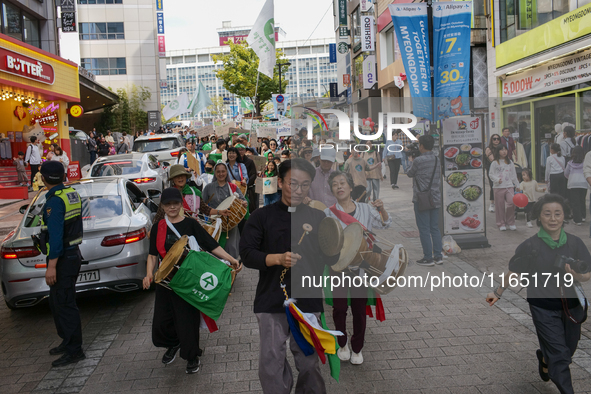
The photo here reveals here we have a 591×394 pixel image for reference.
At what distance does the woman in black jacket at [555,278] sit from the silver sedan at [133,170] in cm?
1087

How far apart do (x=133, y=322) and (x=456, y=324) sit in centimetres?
346

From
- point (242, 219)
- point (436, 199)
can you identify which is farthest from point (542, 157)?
point (242, 219)

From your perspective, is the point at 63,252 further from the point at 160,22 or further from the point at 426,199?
the point at 160,22

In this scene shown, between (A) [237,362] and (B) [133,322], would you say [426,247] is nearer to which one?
(A) [237,362]

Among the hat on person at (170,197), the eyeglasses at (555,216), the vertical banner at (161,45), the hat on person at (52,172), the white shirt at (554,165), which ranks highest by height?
the vertical banner at (161,45)

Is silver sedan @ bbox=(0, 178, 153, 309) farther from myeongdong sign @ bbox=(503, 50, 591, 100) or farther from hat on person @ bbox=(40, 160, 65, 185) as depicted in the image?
myeongdong sign @ bbox=(503, 50, 591, 100)

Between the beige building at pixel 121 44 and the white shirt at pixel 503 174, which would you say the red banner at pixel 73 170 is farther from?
the beige building at pixel 121 44

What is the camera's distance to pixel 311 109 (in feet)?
13.1

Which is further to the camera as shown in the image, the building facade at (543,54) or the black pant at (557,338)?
the building facade at (543,54)

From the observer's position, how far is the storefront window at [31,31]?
73.8 ft

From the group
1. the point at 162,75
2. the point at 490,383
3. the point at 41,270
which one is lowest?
the point at 490,383

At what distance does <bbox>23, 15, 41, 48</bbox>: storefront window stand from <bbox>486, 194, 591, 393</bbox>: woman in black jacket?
23.5 metres

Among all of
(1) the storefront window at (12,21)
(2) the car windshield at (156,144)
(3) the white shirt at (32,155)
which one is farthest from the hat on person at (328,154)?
(1) the storefront window at (12,21)


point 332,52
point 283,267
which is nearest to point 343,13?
point 332,52
